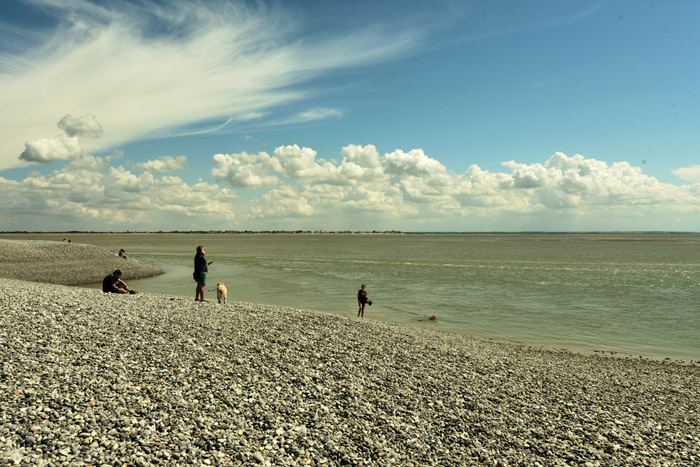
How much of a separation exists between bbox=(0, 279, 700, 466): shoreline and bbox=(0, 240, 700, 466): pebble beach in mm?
41

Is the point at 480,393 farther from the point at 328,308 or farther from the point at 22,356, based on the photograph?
the point at 328,308

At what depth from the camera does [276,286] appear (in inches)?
1496

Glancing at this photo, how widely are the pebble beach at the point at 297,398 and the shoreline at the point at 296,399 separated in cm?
4

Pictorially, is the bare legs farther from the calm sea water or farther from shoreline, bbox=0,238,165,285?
shoreline, bbox=0,238,165,285

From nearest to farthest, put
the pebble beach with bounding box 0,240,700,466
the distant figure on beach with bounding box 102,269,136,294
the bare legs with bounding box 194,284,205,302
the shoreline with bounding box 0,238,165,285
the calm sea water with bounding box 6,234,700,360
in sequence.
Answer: the pebble beach with bounding box 0,240,700,466 → the bare legs with bounding box 194,284,205,302 → the distant figure on beach with bounding box 102,269,136,294 → the calm sea water with bounding box 6,234,700,360 → the shoreline with bounding box 0,238,165,285

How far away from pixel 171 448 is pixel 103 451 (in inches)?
41.9

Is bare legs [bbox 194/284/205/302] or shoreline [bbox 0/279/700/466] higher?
bare legs [bbox 194/284/205/302]

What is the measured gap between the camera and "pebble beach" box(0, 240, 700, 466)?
7.70 metres

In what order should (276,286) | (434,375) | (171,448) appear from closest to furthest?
(171,448) → (434,375) → (276,286)

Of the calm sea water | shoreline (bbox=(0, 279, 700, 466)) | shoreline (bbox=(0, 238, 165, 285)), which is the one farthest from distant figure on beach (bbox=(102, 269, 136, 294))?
shoreline (bbox=(0, 238, 165, 285))

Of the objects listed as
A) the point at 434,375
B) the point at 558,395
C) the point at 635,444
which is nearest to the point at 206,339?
the point at 434,375

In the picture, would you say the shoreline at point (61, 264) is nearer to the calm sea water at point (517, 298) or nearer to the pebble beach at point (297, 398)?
the calm sea water at point (517, 298)

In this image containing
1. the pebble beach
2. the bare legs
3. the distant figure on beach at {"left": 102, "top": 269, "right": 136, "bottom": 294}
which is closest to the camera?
the pebble beach

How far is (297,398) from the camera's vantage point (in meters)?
9.89
